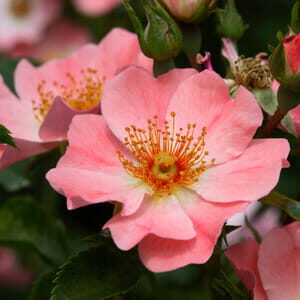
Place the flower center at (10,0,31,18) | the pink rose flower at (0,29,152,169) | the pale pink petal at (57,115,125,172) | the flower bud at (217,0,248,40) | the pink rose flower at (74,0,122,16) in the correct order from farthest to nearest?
the flower center at (10,0,31,18)
the pink rose flower at (74,0,122,16)
the pink rose flower at (0,29,152,169)
the flower bud at (217,0,248,40)
the pale pink petal at (57,115,125,172)

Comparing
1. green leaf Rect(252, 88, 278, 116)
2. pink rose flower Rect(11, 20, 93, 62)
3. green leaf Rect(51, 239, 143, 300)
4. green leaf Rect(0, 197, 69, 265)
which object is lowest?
pink rose flower Rect(11, 20, 93, 62)

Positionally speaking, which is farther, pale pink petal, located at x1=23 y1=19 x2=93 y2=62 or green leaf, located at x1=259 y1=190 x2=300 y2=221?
pale pink petal, located at x1=23 y1=19 x2=93 y2=62

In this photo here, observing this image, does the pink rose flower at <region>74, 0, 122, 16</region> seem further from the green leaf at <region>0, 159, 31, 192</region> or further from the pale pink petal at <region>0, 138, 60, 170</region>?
the pale pink petal at <region>0, 138, 60, 170</region>

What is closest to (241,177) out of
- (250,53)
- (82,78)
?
(82,78)

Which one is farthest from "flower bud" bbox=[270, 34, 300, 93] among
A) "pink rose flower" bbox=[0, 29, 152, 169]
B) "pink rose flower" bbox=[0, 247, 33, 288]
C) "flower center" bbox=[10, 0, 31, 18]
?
"flower center" bbox=[10, 0, 31, 18]

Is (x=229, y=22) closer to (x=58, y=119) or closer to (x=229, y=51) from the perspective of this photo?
(x=229, y=51)

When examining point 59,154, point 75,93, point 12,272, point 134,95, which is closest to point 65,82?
point 75,93

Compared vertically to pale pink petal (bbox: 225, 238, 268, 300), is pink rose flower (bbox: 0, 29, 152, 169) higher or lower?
higher

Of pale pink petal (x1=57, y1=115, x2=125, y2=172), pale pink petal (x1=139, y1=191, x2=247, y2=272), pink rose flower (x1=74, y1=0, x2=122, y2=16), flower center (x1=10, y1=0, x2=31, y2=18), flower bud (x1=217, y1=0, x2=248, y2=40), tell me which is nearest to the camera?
pale pink petal (x1=139, y1=191, x2=247, y2=272)
